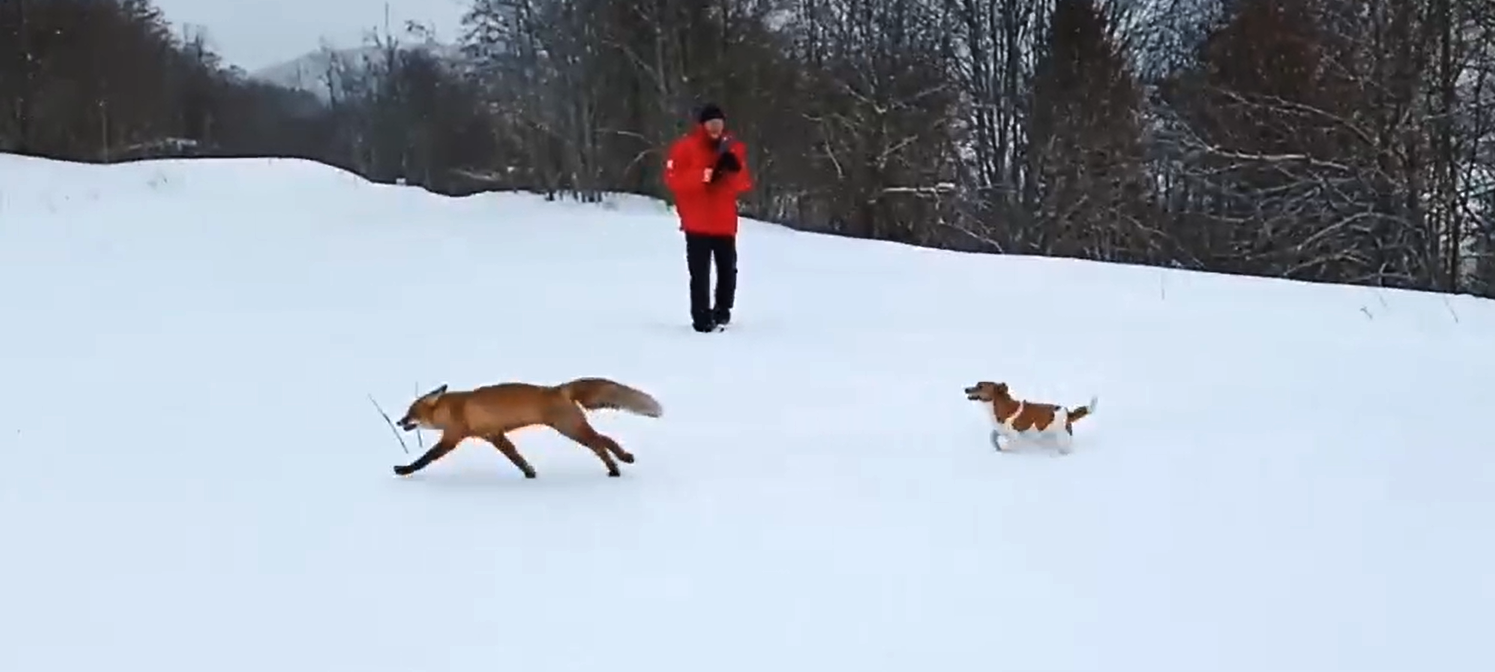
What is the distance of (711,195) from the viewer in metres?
7.62

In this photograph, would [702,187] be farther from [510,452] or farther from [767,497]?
[767,497]

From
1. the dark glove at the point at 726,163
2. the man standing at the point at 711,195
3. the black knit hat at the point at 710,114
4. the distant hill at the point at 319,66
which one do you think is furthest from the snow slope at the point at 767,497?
the distant hill at the point at 319,66

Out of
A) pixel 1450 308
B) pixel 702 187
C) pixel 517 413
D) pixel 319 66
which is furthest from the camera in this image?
pixel 319 66

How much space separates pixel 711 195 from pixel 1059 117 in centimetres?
2017

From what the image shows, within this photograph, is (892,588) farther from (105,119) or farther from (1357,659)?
(105,119)

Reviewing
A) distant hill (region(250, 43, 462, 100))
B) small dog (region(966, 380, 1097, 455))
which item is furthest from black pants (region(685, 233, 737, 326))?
distant hill (region(250, 43, 462, 100))

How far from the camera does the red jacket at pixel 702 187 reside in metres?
7.58

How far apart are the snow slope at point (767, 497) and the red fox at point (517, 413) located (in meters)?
0.13

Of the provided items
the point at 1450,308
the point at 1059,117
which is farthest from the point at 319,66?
the point at 1450,308

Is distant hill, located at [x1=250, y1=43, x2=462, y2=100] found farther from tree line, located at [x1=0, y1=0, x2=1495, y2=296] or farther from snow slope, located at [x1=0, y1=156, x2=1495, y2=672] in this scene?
snow slope, located at [x1=0, y1=156, x2=1495, y2=672]

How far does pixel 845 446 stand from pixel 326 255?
8.71 meters

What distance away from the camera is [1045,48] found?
2677cm

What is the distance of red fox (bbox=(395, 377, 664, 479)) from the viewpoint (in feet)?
12.5

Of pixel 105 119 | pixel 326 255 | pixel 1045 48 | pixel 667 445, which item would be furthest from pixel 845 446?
pixel 105 119
